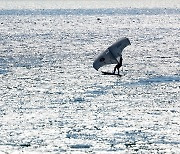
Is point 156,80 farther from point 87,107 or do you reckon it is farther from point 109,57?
point 87,107

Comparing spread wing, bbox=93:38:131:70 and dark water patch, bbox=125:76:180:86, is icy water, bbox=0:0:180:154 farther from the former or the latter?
spread wing, bbox=93:38:131:70

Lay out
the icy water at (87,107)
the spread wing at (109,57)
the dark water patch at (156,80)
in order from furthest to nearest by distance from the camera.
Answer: the spread wing at (109,57)
the dark water patch at (156,80)
the icy water at (87,107)

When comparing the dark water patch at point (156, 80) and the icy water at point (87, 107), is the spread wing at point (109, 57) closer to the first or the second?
the icy water at point (87, 107)

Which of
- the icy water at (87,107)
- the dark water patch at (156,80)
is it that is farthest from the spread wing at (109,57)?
the dark water patch at (156,80)

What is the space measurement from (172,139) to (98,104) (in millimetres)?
8973

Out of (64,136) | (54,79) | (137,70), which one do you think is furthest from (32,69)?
(64,136)

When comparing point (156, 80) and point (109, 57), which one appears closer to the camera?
point (156, 80)

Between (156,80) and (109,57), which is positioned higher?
(109,57)

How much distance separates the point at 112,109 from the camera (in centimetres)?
3369

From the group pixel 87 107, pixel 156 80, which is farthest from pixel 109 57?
→ pixel 87 107

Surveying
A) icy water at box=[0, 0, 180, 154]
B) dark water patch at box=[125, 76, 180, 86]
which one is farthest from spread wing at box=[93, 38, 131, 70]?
dark water patch at box=[125, 76, 180, 86]

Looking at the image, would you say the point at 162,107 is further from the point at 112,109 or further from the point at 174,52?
the point at 174,52

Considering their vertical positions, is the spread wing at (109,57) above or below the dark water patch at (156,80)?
above

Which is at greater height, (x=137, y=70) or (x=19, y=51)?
(x=19, y=51)
